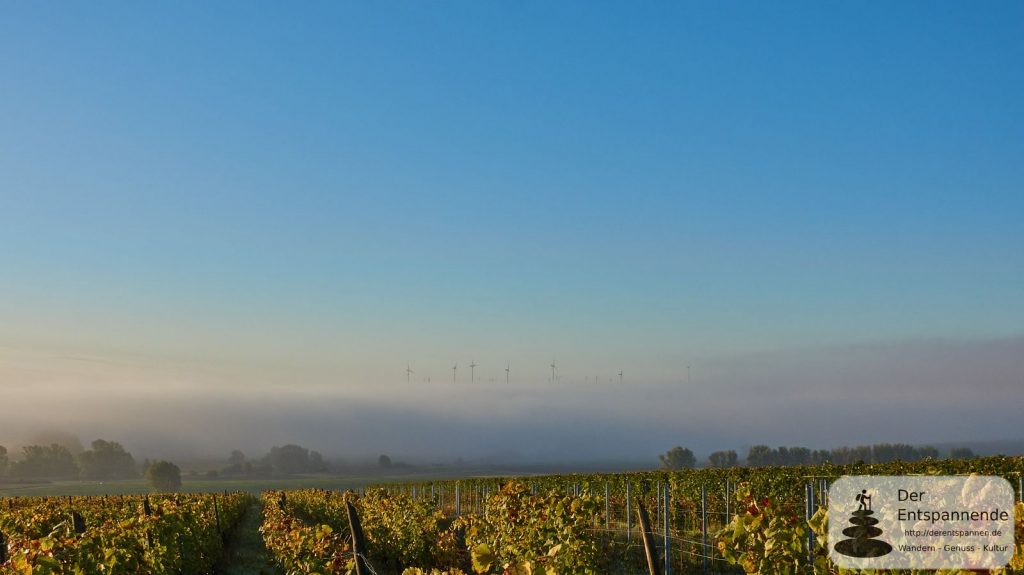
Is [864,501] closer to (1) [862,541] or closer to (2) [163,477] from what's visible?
(1) [862,541]

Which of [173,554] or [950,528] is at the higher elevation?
[950,528]

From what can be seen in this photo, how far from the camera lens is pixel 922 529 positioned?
23.4ft

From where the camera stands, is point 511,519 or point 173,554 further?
point 173,554

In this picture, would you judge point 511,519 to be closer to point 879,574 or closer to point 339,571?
point 339,571

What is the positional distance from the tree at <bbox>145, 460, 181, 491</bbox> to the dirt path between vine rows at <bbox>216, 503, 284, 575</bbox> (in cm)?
11450

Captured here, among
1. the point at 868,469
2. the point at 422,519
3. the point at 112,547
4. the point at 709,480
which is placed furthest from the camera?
the point at 709,480

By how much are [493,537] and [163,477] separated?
142m

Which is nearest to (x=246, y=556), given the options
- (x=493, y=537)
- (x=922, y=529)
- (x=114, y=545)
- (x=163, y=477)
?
(x=114, y=545)

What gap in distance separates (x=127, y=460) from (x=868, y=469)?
184m

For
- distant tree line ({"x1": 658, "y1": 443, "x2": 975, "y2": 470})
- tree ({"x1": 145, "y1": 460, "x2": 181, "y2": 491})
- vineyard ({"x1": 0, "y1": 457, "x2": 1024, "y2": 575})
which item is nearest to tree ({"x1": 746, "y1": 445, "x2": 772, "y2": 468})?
distant tree line ({"x1": 658, "y1": 443, "x2": 975, "y2": 470})

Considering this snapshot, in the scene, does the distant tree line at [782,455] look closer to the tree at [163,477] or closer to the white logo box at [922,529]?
the tree at [163,477]

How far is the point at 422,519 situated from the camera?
716 inches

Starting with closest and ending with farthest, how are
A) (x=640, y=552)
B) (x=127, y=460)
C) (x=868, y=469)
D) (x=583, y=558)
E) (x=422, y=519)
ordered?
(x=583, y=558), (x=422, y=519), (x=640, y=552), (x=868, y=469), (x=127, y=460)

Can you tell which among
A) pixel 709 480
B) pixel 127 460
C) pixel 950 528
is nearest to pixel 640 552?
pixel 709 480
